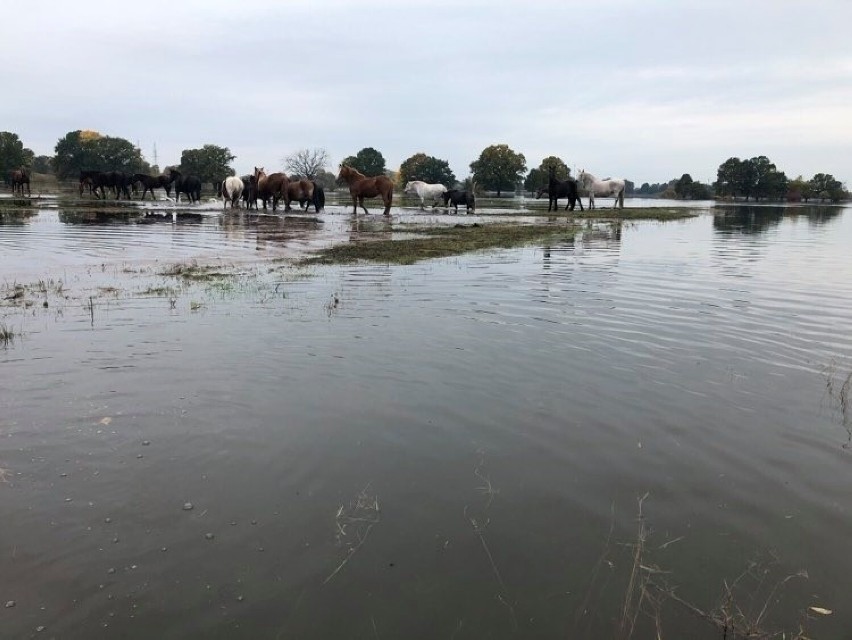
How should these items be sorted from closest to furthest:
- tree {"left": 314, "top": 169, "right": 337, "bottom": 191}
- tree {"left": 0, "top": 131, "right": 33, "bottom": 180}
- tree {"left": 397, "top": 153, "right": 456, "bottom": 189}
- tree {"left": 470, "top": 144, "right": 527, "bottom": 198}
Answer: tree {"left": 0, "top": 131, "right": 33, "bottom": 180} → tree {"left": 470, "top": 144, "right": 527, "bottom": 198} → tree {"left": 397, "top": 153, "right": 456, "bottom": 189} → tree {"left": 314, "top": 169, "right": 337, "bottom": 191}

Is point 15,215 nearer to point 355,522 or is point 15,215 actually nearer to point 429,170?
point 355,522

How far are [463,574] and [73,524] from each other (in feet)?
7.37

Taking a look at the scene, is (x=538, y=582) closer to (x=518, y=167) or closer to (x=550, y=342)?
(x=550, y=342)

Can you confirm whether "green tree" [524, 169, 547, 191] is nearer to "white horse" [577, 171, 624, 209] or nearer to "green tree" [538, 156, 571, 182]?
"green tree" [538, 156, 571, 182]

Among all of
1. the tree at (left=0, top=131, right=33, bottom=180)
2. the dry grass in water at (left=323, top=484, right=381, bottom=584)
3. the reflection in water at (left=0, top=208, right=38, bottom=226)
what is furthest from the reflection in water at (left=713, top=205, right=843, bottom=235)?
the tree at (left=0, top=131, right=33, bottom=180)

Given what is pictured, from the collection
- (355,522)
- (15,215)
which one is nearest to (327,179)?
(15,215)

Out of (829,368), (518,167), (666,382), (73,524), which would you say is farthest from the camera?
(518,167)

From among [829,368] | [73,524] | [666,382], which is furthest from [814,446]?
[73,524]

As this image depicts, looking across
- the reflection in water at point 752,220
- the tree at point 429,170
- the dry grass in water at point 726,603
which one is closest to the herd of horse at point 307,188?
the reflection in water at point 752,220

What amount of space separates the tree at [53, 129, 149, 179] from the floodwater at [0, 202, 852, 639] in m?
104

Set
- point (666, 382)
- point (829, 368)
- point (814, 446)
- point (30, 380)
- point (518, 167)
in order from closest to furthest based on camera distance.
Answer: point (814, 446) → point (30, 380) → point (666, 382) → point (829, 368) → point (518, 167)

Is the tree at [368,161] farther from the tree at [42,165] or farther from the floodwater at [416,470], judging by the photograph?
the floodwater at [416,470]

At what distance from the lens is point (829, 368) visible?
6.25 metres

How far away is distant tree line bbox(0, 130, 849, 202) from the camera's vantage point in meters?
96.7
